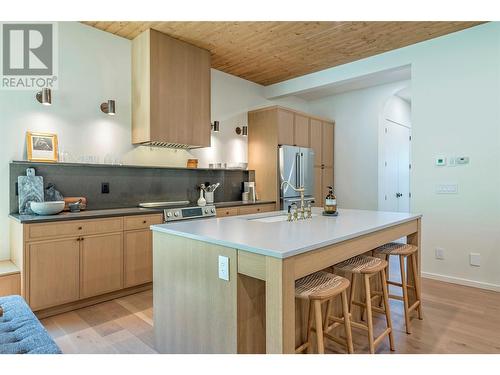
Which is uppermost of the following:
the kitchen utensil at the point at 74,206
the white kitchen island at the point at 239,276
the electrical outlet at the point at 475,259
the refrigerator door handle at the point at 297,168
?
the refrigerator door handle at the point at 297,168

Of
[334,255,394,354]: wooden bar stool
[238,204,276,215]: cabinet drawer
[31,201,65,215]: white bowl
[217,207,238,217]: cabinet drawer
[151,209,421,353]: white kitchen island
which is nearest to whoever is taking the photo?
[151,209,421,353]: white kitchen island

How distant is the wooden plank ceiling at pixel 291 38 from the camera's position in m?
3.47

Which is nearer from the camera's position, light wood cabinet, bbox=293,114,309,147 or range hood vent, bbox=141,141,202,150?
range hood vent, bbox=141,141,202,150

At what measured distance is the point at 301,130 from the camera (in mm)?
5312

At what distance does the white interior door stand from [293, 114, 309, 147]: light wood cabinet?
1491 mm

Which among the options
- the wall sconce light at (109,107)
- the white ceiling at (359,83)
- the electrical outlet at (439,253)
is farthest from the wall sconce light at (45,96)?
the electrical outlet at (439,253)

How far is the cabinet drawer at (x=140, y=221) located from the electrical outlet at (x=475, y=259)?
11.4 feet

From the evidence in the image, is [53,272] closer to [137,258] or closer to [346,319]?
[137,258]

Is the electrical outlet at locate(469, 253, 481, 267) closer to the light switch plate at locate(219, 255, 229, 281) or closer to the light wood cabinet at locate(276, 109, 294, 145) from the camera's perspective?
the light wood cabinet at locate(276, 109, 294, 145)

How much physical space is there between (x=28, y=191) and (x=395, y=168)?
5906 mm

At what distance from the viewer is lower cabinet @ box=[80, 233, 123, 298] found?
2.92 m

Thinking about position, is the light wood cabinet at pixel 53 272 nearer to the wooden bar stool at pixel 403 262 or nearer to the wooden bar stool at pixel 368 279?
the wooden bar stool at pixel 368 279

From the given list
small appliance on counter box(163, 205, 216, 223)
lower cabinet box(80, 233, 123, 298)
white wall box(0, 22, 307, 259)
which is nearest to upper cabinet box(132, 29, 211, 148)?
white wall box(0, 22, 307, 259)

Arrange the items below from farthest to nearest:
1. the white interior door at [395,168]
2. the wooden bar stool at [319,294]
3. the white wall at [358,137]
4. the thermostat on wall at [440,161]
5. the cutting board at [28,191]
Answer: the white interior door at [395,168] → the white wall at [358,137] → the thermostat on wall at [440,161] → the cutting board at [28,191] → the wooden bar stool at [319,294]
